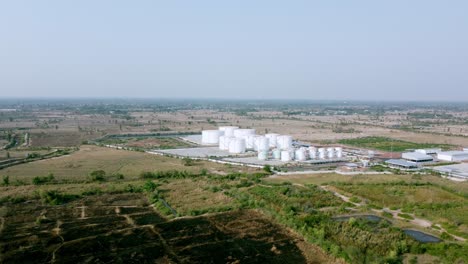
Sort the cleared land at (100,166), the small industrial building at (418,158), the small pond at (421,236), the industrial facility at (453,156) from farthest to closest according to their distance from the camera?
the industrial facility at (453,156) → the small industrial building at (418,158) → the cleared land at (100,166) → the small pond at (421,236)

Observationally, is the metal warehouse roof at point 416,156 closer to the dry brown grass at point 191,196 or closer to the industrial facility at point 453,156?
the industrial facility at point 453,156

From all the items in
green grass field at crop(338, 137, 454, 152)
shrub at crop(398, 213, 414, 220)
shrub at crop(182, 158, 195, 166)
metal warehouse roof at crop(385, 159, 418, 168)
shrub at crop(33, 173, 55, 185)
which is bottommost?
green grass field at crop(338, 137, 454, 152)

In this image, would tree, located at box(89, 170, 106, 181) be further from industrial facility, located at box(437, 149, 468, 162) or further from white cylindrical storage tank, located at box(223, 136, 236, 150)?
industrial facility, located at box(437, 149, 468, 162)

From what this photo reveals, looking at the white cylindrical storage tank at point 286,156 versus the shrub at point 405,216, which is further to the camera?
the white cylindrical storage tank at point 286,156

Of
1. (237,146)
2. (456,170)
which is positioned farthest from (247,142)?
(456,170)

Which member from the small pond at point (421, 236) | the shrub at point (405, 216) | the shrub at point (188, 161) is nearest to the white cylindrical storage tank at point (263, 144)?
the shrub at point (188, 161)

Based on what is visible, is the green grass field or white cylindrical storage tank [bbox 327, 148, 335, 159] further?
the green grass field

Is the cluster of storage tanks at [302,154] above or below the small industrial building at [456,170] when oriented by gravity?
above

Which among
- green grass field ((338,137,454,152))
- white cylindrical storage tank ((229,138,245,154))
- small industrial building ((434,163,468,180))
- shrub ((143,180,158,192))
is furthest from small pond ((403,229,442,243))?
green grass field ((338,137,454,152))

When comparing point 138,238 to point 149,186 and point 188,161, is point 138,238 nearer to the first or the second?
point 149,186
